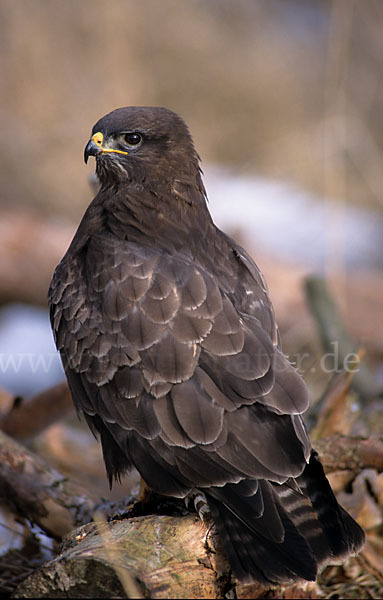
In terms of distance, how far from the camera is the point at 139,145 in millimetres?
3678

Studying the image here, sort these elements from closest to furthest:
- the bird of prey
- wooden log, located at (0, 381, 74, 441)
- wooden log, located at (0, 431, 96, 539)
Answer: the bird of prey → wooden log, located at (0, 431, 96, 539) → wooden log, located at (0, 381, 74, 441)

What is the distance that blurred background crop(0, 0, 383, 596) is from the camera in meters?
7.47

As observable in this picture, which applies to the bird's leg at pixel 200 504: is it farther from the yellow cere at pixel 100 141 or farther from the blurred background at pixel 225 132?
the blurred background at pixel 225 132

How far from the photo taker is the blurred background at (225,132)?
24.5 feet

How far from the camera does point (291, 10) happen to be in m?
14.4

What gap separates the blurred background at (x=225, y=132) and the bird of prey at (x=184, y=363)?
3012mm

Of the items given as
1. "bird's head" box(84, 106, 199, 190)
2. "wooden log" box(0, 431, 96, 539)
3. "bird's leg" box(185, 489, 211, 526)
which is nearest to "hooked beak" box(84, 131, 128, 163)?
"bird's head" box(84, 106, 199, 190)

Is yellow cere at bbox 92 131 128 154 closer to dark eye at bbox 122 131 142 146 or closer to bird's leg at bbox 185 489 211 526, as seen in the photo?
dark eye at bbox 122 131 142 146

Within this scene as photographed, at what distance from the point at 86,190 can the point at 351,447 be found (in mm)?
7248

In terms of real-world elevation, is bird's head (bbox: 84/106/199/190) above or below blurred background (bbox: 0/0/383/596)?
below

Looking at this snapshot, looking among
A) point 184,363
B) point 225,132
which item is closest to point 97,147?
point 184,363

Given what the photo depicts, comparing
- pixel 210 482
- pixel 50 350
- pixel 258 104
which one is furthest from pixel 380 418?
pixel 258 104

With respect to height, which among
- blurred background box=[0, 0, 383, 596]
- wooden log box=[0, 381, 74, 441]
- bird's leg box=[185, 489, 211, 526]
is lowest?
bird's leg box=[185, 489, 211, 526]

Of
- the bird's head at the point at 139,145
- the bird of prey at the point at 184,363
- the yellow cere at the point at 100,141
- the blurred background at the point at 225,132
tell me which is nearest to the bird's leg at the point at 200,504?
the bird of prey at the point at 184,363
